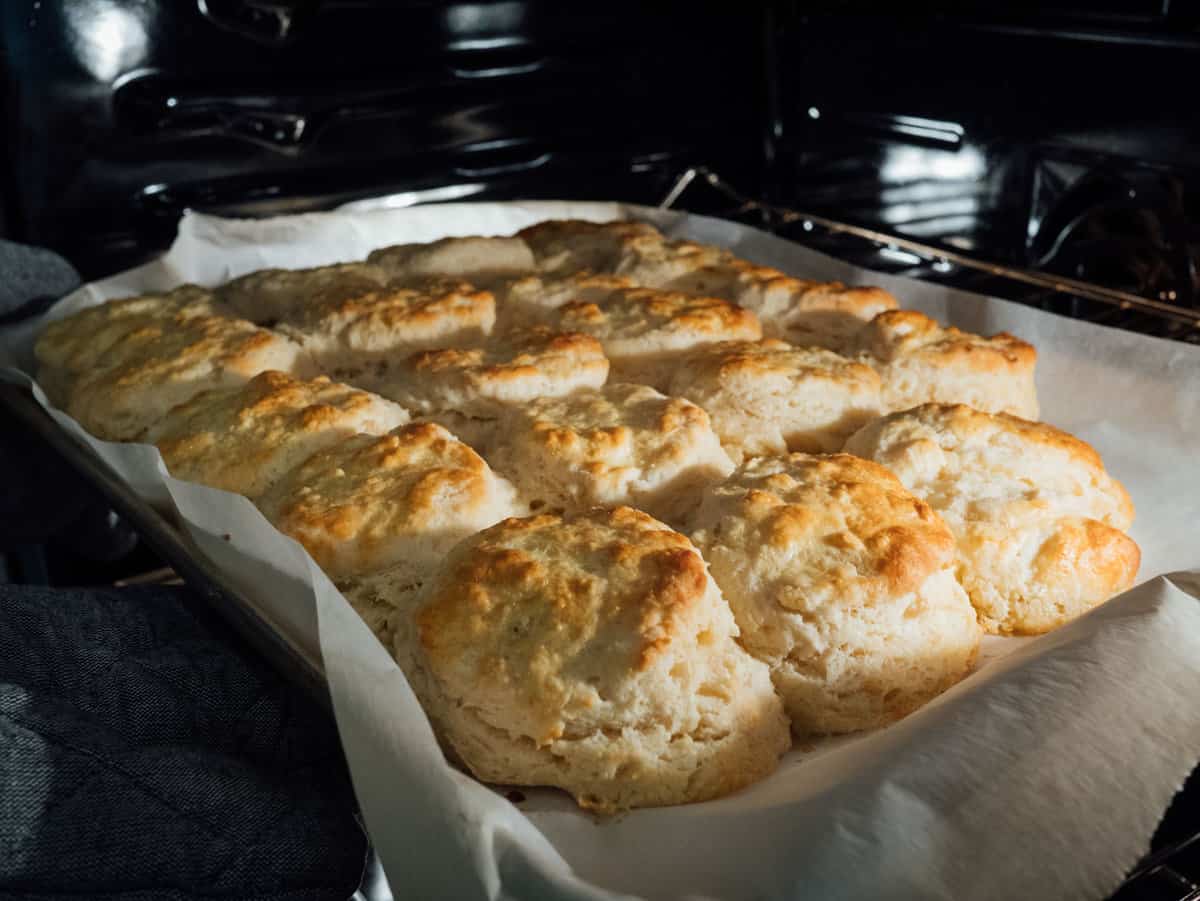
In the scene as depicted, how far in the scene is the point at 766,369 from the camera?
1.59 metres

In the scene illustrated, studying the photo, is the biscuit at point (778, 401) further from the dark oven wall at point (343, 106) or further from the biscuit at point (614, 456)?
the dark oven wall at point (343, 106)

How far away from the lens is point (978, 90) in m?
2.01

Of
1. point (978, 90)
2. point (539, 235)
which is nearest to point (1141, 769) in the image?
point (978, 90)

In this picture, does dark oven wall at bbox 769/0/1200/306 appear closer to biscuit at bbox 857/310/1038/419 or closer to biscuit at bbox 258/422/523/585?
biscuit at bbox 857/310/1038/419

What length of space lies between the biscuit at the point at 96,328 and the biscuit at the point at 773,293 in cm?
68

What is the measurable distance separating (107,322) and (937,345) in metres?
1.22

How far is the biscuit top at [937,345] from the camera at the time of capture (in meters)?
1.68

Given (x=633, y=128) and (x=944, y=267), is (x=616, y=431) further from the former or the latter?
(x=633, y=128)

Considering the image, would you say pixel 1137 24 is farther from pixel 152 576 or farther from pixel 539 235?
pixel 152 576

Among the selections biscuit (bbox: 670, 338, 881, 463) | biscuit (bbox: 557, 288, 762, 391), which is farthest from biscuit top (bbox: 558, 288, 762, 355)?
biscuit (bbox: 670, 338, 881, 463)

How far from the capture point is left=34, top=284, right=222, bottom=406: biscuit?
1.82 meters

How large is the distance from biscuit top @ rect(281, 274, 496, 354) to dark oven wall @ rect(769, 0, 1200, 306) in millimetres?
807

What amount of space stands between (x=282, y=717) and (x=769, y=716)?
19.1 inches

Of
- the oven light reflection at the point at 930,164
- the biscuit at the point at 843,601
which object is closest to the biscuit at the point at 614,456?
the biscuit at the point at 843,601
